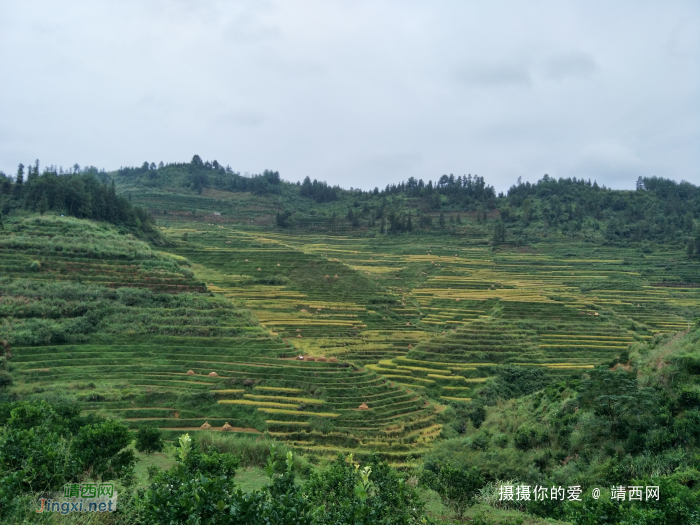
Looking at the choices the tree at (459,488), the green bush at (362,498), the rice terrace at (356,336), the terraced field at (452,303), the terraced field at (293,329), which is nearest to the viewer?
the green bush at (362,498)

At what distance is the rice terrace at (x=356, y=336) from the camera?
20625 mm

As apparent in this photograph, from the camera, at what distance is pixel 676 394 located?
17.0m

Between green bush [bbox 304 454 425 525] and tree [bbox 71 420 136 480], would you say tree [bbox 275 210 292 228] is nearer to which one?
tree [bbox 71 420 136 480]

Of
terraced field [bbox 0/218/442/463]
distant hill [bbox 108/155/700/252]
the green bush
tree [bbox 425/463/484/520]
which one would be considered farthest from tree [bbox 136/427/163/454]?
distant hill [bbox 108/155/700/252]

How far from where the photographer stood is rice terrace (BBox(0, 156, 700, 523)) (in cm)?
2062

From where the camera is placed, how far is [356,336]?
4178cm

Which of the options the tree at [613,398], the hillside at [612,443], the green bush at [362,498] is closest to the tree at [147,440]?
the green bush at [362,498]

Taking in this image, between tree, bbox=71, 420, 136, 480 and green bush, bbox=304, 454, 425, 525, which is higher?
green bush, bbox=304, 454, 425, 525

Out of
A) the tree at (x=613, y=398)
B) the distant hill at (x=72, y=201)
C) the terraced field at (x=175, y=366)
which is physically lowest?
the terraced field at (x=175, y=366)

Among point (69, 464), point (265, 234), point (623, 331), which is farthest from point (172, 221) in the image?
point (69, 464)

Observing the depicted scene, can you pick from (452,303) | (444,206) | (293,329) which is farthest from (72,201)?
(444,206)

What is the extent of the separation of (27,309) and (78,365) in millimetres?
8022

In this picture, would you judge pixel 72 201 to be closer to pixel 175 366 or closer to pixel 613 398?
pixel 175 366

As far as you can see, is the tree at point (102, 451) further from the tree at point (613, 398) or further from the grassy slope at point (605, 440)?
the tree at point (613, 398)
